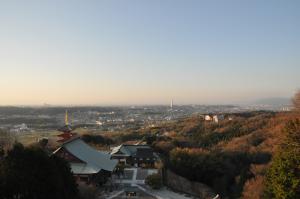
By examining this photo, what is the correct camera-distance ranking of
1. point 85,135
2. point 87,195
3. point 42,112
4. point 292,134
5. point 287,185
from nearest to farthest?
point 287,185
point 292,134
point 87,195
point 85,135
point 42,112

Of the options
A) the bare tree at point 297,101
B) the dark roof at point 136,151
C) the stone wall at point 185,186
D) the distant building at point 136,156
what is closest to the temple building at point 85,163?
the stone wall at point 185,186

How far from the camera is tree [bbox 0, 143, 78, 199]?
45.0 feet

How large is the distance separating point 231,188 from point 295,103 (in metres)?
11.0

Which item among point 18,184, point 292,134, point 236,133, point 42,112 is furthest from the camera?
point 42,112

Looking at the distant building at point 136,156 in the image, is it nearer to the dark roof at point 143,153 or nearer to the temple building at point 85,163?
the dark roof at point 143,153

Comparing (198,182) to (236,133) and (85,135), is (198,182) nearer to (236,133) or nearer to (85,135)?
(85,135)

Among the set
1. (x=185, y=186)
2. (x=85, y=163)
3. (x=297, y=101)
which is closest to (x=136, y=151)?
(x=185, y=186)

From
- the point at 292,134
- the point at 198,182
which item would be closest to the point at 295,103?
the point at 198,182

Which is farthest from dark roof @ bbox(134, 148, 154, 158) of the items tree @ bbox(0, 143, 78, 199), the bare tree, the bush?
tree @ bbox(0, 143, 78, 199)

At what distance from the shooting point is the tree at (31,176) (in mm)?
13727

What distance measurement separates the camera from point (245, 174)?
29.8m

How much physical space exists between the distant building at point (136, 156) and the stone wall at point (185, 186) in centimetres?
544

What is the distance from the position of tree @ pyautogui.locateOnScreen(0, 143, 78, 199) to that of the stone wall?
37.5ft

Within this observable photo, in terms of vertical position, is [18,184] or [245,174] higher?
[18,184]
